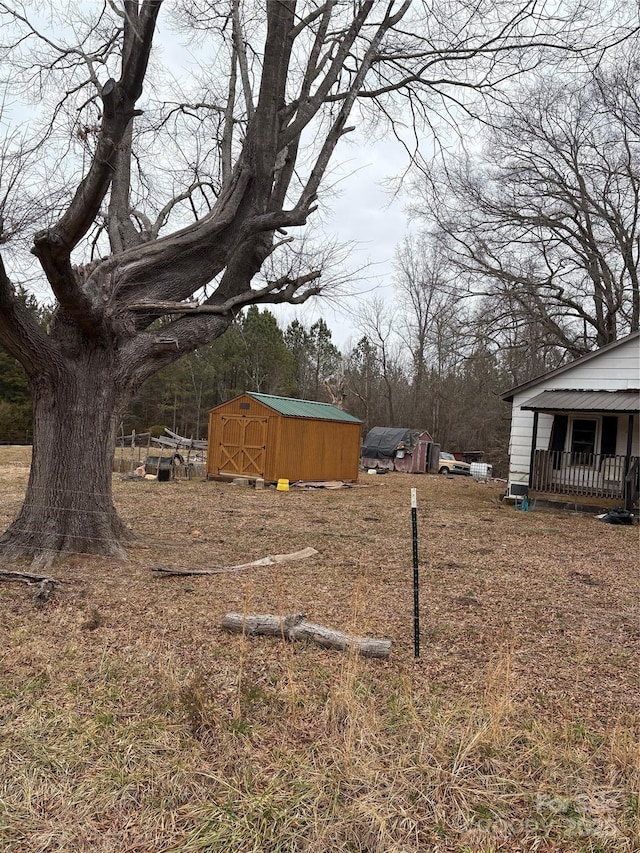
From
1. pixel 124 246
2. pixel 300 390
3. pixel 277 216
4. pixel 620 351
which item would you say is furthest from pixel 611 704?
pixel 300 390

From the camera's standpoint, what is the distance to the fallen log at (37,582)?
5.62m

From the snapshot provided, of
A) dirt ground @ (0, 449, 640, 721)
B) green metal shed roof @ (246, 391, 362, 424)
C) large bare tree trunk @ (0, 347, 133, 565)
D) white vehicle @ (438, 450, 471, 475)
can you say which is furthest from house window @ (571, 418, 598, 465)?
large bare tree trunk @ (0, 347, 133, 565)

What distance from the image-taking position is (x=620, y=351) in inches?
605

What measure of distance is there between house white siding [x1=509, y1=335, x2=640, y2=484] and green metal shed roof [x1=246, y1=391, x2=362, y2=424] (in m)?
6.17

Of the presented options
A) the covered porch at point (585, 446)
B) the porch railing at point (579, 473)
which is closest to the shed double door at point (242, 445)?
the covered porch at point (585, 446)

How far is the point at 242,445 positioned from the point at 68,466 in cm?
1199

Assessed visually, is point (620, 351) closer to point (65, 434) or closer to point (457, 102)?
point (457, 102)

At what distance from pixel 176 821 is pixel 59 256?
4.67m

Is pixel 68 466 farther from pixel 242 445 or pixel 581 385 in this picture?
pixel 581 385

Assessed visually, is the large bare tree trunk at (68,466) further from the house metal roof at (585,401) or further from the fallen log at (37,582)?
the house metal roof at (585,401)

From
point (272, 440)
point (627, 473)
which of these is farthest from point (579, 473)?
point (272, 440)

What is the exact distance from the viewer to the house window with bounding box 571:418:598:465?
15.5m

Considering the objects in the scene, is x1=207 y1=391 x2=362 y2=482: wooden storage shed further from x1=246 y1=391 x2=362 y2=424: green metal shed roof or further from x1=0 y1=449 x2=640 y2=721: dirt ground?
x1=0 y1=449 x2=640 y2=721: dirt ground

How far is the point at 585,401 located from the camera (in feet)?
48.4
